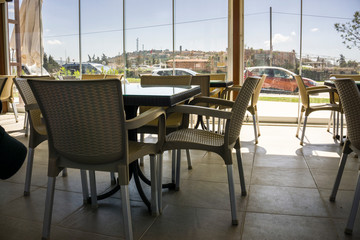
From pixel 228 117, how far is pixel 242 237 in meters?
0.73

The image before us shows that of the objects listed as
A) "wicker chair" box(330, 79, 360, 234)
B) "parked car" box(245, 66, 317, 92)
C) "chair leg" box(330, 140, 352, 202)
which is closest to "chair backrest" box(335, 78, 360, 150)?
"wicker chair" box(330, 79, 360, 234)

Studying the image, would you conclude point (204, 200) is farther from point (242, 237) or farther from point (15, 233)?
point (15, 233)

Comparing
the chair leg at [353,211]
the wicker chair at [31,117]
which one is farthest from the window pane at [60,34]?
the chair leg at [353,211]

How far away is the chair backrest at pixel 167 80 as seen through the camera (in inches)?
140

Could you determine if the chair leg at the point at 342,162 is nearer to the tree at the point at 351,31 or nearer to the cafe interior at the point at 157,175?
the cafe interior at the point at 157,175

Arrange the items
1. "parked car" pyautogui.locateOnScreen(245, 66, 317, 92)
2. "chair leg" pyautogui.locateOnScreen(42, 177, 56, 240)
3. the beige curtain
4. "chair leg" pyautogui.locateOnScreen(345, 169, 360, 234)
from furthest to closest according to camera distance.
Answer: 1. the beige curtain
2. "parked car" pyautogui.locateOnScreen(245, 66, 317, 92)
3. "chair leg" pyautogui.locateOnScreen(345, 169, 360, 234)
4. "chair leg" pyautogui.locateOnScreen(42, 177, 56, 240)

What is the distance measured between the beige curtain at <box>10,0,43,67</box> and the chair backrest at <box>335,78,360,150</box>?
7.71 meters

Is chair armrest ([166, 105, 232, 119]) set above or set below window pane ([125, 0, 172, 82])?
below

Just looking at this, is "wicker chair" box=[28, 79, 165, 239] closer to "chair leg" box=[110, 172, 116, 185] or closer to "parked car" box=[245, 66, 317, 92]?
"chair leg" box=[110, 172, 116, 185]

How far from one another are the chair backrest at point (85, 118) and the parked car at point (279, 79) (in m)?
5.65

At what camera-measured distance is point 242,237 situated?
2104mm

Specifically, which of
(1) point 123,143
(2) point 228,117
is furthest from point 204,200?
(1) point 123,143

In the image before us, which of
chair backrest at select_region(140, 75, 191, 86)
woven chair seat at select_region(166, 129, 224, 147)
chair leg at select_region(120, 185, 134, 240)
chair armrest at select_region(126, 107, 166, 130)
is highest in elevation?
chair backrest at select_region(140, 75, 191, 86)

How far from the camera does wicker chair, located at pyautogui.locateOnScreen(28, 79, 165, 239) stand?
1.70 meters
